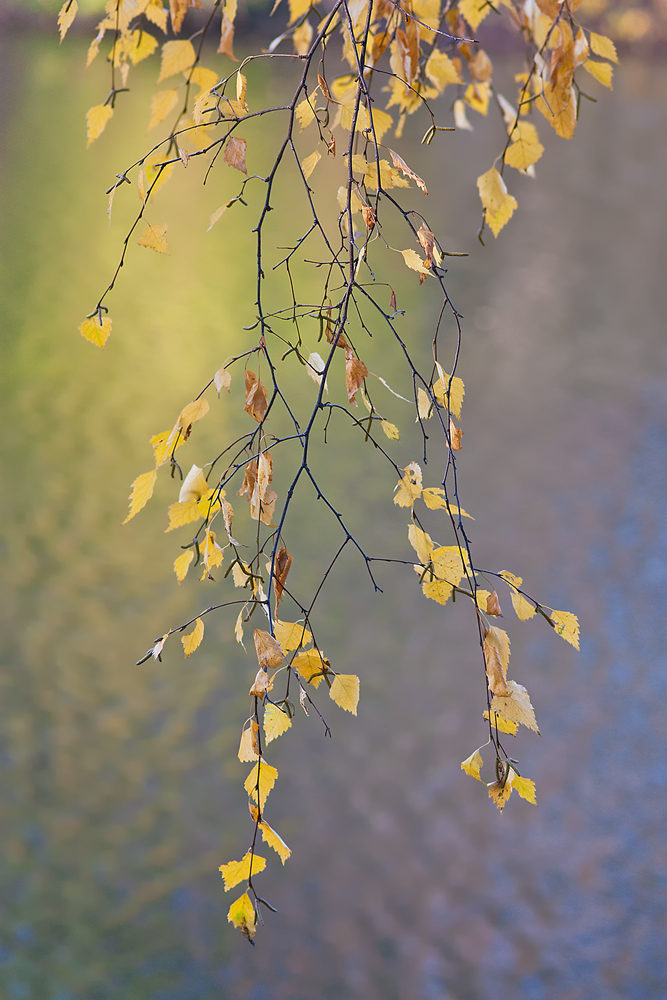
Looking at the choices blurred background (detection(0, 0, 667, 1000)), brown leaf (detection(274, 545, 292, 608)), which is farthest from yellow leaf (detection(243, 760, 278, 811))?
blurred background (detection(0, 0, 667, 1000))

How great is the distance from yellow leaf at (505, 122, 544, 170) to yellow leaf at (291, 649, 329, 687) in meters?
0.52

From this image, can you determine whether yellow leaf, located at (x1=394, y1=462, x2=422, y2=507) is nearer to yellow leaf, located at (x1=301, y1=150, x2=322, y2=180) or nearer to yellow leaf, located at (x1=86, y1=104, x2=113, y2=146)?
yellow leaf, located at (x1=301, y1=150, x2=322, y2=180)

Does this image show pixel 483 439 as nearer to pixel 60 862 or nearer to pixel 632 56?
pixel 60 862

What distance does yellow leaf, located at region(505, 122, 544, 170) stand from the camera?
38.0 inches

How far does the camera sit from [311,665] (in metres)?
0.88

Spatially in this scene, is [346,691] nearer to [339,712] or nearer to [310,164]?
[310,164]

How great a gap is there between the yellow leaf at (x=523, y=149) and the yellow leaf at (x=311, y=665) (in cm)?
52

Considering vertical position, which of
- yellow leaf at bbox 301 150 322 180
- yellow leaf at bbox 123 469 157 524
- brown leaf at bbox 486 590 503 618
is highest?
yellow leaf at bbox 301 150 322 180

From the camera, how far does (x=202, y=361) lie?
5457 mm

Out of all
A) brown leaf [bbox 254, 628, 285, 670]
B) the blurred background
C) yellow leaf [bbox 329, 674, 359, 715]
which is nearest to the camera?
brown leaf [bbox 254, 628, 285, 670]

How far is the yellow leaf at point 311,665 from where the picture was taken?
87 centimetres

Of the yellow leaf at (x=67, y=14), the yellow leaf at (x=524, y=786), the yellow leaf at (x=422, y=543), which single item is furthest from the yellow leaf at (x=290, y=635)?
the yellow leaf at (x=67, y=14)

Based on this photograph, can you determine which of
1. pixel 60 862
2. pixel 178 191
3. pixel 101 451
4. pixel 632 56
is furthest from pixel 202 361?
pixel 632 56

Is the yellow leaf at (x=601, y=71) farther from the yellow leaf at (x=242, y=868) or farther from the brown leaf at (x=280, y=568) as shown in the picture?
the yellow leaf at (x=242, y=868)
